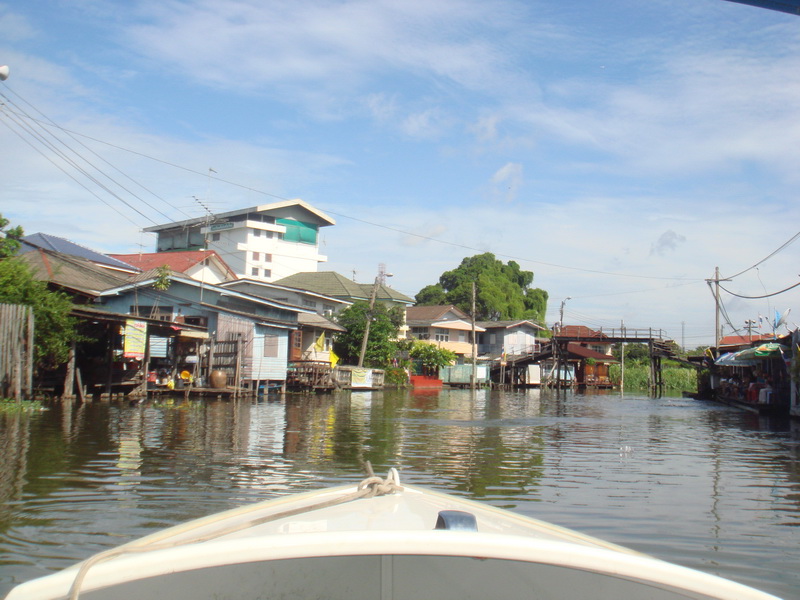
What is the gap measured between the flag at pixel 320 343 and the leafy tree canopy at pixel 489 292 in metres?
31.9

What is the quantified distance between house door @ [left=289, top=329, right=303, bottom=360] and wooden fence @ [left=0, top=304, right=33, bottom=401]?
68.8 feet

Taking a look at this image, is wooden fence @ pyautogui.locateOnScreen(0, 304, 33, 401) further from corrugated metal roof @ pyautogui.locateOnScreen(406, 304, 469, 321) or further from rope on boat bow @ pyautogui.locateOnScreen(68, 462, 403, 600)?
corrugated metal roof @ pyautogui.locateOnScreen(406, 304, 469, 321)

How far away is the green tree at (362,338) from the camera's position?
46.6 m

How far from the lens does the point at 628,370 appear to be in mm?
69188

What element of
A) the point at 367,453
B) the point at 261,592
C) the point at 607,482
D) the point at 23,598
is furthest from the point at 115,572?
the point at 367,453

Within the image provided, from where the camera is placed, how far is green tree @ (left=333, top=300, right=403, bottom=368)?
46.6 m

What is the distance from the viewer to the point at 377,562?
10.2ft

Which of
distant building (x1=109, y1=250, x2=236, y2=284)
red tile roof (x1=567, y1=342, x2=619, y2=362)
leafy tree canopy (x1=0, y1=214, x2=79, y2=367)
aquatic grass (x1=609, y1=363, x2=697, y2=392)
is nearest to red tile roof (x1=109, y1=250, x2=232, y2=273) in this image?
distant building (x1=109, y1=250, x2=236, y2=284)

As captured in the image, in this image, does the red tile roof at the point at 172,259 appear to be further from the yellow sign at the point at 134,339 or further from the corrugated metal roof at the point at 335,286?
the yellow sign at the point at 134,339

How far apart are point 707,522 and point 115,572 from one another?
6.90 meters

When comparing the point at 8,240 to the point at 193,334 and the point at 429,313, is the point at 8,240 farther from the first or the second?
the point at 429,313

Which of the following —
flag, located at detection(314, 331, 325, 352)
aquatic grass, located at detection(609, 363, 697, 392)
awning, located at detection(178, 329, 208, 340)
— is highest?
flag, located at detection(314, 331, 325, 352)

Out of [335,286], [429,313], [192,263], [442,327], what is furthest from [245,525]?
[429,313]

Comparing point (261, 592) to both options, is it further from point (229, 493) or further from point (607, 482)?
point (607, 482)
